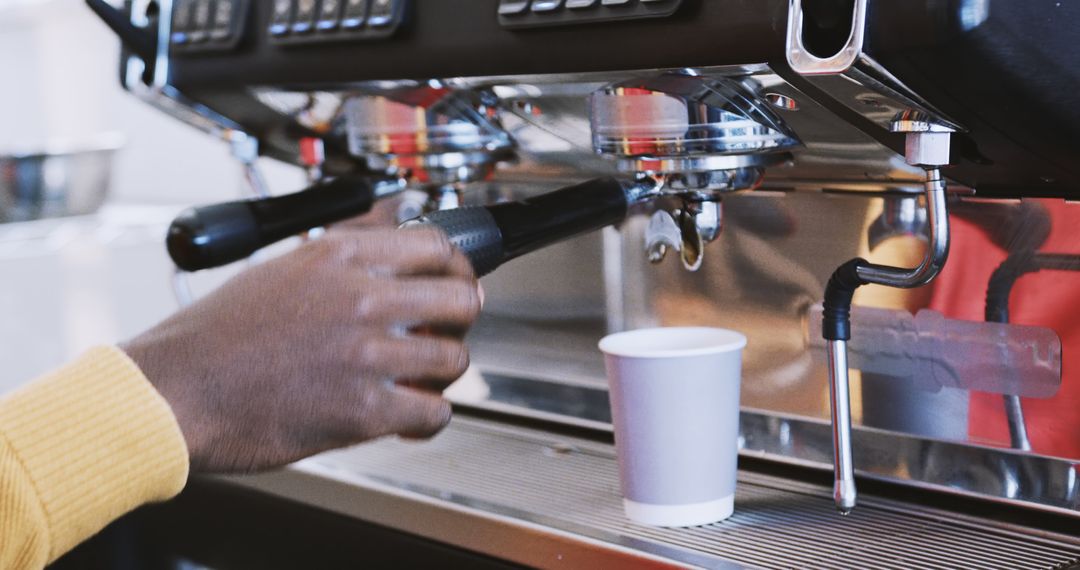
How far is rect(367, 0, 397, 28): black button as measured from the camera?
71cm

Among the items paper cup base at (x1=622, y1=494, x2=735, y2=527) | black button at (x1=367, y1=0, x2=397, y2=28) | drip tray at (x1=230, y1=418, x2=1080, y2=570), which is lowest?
drip tray at (x1=230, y1=418, x2=1080, y2=570)

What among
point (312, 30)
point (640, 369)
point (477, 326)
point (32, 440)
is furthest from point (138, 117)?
point (32, 440)

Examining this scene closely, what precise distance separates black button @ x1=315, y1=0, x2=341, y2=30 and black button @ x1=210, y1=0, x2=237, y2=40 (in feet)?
0.33

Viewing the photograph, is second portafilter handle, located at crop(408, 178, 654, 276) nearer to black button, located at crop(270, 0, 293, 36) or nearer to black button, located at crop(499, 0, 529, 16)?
black button, located at crop(499, 0, 529, 16)

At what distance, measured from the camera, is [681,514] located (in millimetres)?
691

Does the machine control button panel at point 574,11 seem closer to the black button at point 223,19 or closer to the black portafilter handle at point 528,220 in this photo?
the black portafilter handle at point 528,220

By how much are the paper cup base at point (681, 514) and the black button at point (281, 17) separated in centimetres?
38

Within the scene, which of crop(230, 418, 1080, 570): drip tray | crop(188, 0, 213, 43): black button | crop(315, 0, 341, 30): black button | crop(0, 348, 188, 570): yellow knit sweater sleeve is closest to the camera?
crop(0, 348, 188, 570): yellow knit sweater sleeve

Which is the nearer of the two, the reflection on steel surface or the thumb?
the thumb

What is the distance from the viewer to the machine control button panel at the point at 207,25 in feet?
2.71

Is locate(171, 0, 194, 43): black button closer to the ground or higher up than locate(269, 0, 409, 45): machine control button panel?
higher up

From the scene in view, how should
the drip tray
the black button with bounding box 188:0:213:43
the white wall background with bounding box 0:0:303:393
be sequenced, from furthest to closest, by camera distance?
the white wall background with bounding box 0:0:303:393
the black button with bounding box 188:0:213:43
the drip tray

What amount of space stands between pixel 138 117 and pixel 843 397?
1737 millimetres

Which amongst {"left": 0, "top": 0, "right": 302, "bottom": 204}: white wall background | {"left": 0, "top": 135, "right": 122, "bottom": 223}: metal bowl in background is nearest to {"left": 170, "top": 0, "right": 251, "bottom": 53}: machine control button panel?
{"left": 0, "top": 135, "right": 122, "bottom": 223}: metal bowl in background
